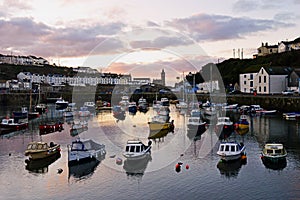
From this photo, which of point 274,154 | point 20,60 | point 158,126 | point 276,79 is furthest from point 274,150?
point 20,60

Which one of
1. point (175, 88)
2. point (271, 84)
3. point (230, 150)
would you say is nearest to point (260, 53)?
point (175, 88)

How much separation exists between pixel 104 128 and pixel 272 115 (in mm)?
20707

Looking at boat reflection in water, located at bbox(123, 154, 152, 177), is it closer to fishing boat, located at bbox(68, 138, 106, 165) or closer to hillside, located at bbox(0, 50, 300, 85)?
fishing boat, located at bbox(68, 138, 106, 165)

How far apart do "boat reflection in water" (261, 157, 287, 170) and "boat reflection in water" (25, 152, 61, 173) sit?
1192 cm

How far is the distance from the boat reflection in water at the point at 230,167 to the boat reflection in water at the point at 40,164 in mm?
9343

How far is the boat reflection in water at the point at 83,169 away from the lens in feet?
62.3

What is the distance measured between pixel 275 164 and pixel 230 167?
2.57m

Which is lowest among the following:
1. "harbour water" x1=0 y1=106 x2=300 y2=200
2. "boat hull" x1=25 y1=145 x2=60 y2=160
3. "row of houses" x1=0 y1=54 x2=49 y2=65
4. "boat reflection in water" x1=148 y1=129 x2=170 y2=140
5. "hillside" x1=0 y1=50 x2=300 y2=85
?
"harbour water" x1=0 y1=106 x2=300 y2=200

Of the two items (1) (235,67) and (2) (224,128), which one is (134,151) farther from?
(1) (235,67)

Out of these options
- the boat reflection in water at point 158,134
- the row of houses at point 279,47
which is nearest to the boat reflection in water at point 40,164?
the boat reflection in water at point 158,134

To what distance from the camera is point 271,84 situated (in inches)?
2290

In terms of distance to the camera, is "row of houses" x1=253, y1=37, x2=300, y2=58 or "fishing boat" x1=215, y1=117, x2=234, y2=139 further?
"row of houses" x1=253, y1=37, x2=300, y2=58

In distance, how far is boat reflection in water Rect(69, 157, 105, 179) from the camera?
62.3 ft

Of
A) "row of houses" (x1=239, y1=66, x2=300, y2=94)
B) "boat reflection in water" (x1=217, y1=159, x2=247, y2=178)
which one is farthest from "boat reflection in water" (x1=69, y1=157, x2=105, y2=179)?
"row of houses" (x1=239, y1=66, x2=300, y2=94)
